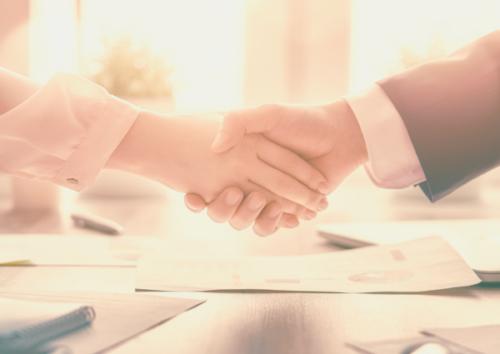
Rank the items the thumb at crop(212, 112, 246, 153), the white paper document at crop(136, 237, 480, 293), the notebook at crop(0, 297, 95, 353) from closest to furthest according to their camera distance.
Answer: the notebook at crop(0, 297, 95, 353) < the white paper document at crop(136, 237, 480, 293) < the thumb at crop(212, 112, 246, 153)

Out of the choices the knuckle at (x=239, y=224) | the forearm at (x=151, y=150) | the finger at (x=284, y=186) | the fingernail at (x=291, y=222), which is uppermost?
the forearm at (x=151, y=150)

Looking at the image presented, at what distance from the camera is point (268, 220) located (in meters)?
1.36

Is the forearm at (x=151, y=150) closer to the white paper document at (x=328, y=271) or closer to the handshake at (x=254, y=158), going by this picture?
the handshake at (x=254, y=158)

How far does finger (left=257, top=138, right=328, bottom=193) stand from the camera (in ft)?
4.58

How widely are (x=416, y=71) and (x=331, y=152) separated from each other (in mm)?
207

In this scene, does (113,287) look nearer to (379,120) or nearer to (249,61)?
(379,120)

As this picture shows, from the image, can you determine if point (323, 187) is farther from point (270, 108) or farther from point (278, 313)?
point (278, 313)

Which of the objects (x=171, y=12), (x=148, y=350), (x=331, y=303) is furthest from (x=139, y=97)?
(x=148, y=350)

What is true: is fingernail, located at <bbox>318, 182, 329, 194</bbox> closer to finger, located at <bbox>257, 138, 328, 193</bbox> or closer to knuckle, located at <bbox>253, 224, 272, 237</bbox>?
finger, located at <bbox>257, 138, 328, 193</bbox>

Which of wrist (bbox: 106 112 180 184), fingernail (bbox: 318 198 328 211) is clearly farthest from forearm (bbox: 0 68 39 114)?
fingernail (bbox: 318 198 328 211)

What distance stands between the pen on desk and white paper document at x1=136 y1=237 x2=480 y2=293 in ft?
0.92

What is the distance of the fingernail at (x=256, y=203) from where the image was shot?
136cm

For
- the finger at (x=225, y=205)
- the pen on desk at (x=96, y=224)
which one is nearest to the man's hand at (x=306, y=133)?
the finger at (x=225, y=205)

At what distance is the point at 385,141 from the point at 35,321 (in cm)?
77
